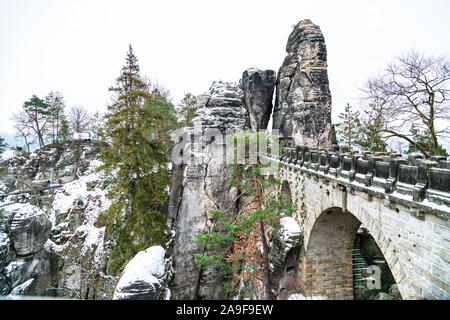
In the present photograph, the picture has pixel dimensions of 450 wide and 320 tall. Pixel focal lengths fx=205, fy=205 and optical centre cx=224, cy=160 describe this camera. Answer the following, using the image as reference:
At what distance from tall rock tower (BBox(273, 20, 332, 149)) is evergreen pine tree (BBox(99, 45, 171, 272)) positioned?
43.2 ft

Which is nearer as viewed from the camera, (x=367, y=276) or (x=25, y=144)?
(x=367, y=276)

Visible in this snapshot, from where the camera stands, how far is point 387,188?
217 inches

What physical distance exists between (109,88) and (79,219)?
1229 centimetres

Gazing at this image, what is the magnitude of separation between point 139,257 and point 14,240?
36.2 ft

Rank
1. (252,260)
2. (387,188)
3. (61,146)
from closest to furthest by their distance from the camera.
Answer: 1. (387,188)
2. (252,260)
3. (61,146)

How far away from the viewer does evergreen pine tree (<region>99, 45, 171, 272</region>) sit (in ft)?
38.8

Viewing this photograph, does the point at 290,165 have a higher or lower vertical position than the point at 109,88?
lower

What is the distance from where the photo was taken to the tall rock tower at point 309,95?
62.6ft

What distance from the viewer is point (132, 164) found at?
1225cm

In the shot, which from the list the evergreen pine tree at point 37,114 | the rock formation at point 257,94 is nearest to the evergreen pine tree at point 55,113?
the evergreen pine tree at point 37,114
